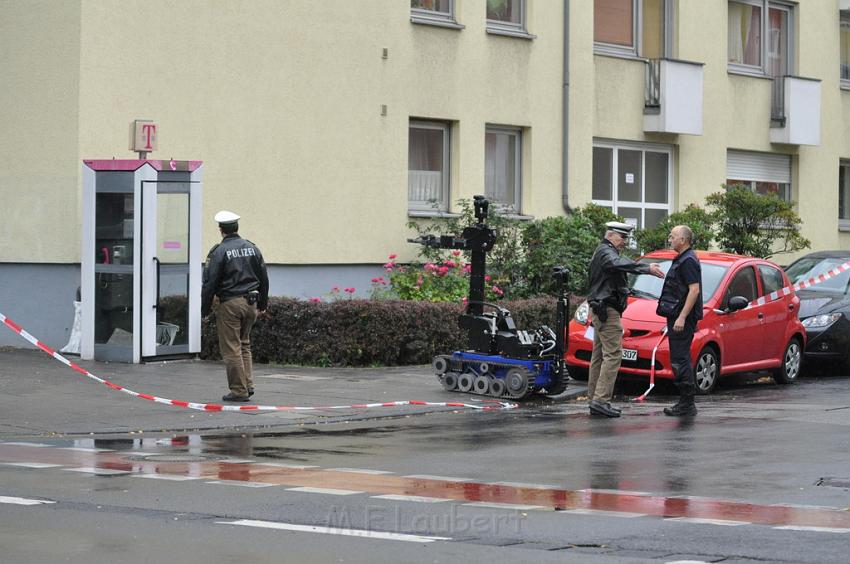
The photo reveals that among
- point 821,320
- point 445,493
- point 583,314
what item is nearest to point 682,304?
point 583,314

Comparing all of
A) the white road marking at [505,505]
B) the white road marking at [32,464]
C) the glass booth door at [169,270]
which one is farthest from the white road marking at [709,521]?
the glass booth door at [169,270]

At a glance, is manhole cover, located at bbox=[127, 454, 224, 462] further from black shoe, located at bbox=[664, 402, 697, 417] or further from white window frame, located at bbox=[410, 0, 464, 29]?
white window frame, located at bbox=[410, 0, 464, 29]

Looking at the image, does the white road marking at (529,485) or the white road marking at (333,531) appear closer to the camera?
the white road marking at (333,531)

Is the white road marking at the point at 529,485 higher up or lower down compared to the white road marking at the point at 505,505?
lower down

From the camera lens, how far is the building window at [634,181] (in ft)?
90.9

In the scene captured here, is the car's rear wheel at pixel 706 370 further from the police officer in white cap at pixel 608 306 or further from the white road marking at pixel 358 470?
the white road marking at pixel 358 470

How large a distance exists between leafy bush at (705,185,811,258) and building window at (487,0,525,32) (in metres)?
4.65

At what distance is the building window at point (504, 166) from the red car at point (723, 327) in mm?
7168

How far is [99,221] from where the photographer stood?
749 inches

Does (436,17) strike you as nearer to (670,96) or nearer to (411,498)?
(670,96)

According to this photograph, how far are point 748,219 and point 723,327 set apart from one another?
863 cm

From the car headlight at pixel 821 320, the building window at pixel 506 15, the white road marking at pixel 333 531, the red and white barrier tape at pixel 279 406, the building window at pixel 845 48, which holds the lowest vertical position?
the white road marking at pixel 333 531

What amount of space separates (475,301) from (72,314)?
6.85 m

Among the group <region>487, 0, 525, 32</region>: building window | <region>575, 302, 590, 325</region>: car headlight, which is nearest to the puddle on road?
<region>575, 302, 590, 325</region>: car headlight
